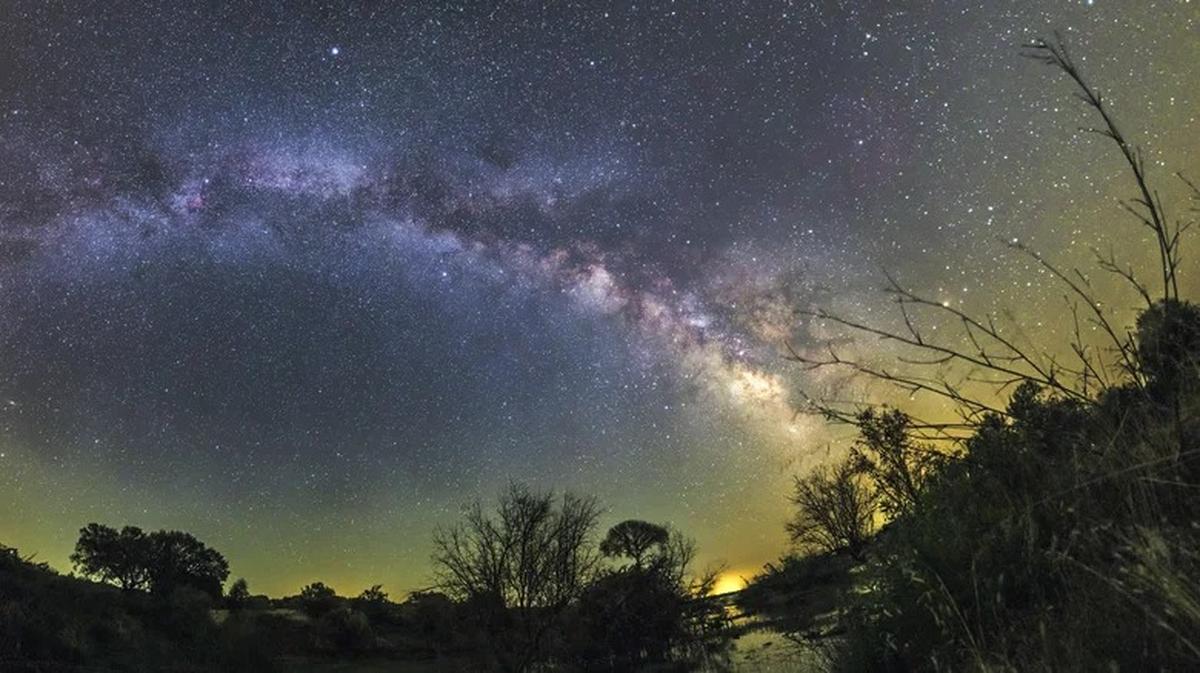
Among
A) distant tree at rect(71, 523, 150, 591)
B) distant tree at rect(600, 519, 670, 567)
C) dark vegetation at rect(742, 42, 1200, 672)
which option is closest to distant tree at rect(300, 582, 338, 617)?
distant tree at rect(71, 523, 150, 591)

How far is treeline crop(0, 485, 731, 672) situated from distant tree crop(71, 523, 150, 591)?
12 cm

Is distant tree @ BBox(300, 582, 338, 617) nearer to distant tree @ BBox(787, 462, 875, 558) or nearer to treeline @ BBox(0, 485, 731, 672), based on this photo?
treeline @ BBox(0, 485, 731, 672)

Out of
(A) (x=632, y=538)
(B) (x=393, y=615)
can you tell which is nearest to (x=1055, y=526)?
(B) (x=393, y=615)

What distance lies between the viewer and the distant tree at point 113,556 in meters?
48.2

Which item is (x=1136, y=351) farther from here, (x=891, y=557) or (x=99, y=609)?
(x=99, y=609)

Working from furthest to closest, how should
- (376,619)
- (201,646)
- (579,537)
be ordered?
(376,619)
(579,537)
(201,646)

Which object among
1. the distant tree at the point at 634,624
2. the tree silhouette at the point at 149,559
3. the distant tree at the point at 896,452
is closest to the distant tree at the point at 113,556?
the tree silhouette at the point at 149,559

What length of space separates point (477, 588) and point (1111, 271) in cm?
3742

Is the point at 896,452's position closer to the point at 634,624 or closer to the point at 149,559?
the point at 634,624

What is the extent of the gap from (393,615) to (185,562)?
16685mm

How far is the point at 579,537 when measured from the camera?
4159 cm

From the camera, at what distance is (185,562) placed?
177 ft

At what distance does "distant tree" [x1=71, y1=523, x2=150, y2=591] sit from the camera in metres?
48.2

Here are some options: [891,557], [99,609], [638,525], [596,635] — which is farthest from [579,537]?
[638,525]
